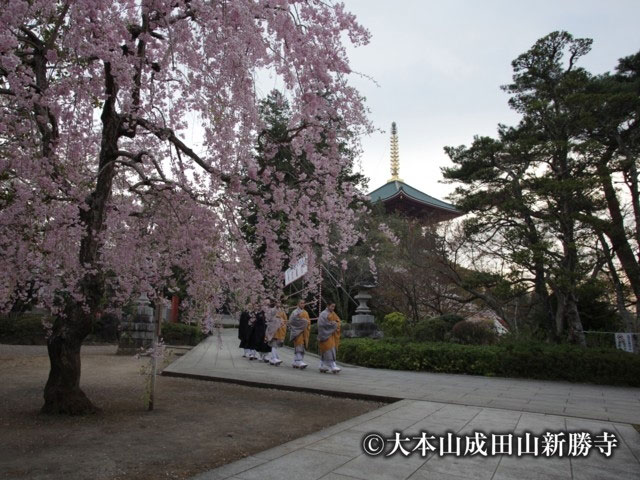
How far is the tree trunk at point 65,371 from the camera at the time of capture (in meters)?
5.90

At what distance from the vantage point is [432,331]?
14977 mm

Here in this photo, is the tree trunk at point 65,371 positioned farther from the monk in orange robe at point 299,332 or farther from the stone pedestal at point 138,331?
the stone pedestal at point 138,331

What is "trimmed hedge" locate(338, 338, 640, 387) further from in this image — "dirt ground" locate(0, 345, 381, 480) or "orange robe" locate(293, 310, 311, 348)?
"dirt ground" locate(0, 345, 381, 480)

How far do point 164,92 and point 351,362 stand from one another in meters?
9.59

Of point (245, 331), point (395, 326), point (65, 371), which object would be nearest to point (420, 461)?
point (65, 371)

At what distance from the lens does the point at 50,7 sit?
4426mm

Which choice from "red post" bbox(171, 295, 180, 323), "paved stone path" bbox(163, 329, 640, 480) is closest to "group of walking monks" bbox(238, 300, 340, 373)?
"paved stone path" bbox(163, 329, 640, 480)

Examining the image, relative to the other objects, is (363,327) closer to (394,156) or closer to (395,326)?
(395,326)

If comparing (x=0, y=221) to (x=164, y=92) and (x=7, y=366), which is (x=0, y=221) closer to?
(x=164, y=92)

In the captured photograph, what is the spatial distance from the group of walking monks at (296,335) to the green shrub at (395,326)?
5.08 metres

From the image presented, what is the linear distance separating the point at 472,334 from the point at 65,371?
1182cm

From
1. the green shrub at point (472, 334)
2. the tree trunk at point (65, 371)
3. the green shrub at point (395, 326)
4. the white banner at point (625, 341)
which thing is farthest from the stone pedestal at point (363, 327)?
the tree trunk at point (65, 371)

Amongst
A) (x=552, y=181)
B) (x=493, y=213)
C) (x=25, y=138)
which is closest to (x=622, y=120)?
(x=552, y=181)

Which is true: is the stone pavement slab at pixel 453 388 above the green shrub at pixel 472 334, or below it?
below
